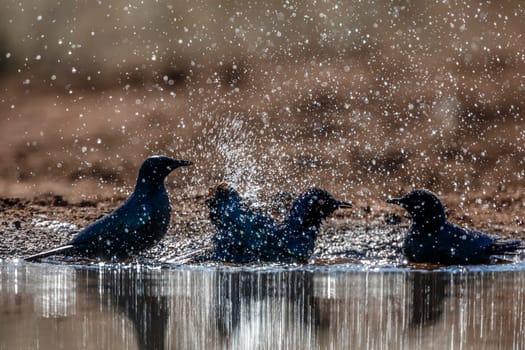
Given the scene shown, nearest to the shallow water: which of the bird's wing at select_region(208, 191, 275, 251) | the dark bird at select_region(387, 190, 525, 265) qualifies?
the dark bird at select_region(387, 190, 525, 265)

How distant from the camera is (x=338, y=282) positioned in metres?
7.50

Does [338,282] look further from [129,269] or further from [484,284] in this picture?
[129,269]

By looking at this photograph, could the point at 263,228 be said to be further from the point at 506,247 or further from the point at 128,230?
the point at 506,247

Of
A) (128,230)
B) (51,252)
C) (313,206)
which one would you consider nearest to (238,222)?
(313,206)

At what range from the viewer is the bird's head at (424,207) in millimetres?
9484

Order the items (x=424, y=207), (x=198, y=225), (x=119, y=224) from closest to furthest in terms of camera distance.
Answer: (x=119, y=224) → (x=424, y=207) → (x=198, y=225)

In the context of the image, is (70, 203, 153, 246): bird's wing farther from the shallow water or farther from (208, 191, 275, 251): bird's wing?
the shallow water

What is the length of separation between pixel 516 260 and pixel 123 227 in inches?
132

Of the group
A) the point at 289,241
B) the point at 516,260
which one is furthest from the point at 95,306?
the point at 516,260

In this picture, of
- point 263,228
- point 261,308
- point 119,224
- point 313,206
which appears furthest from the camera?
point 313,206

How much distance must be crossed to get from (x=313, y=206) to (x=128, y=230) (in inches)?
65.2

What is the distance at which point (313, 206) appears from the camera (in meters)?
9.75

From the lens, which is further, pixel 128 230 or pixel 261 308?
pixel 128 230

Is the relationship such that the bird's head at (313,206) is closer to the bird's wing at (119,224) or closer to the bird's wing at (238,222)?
the bird's wing at (238,222)
